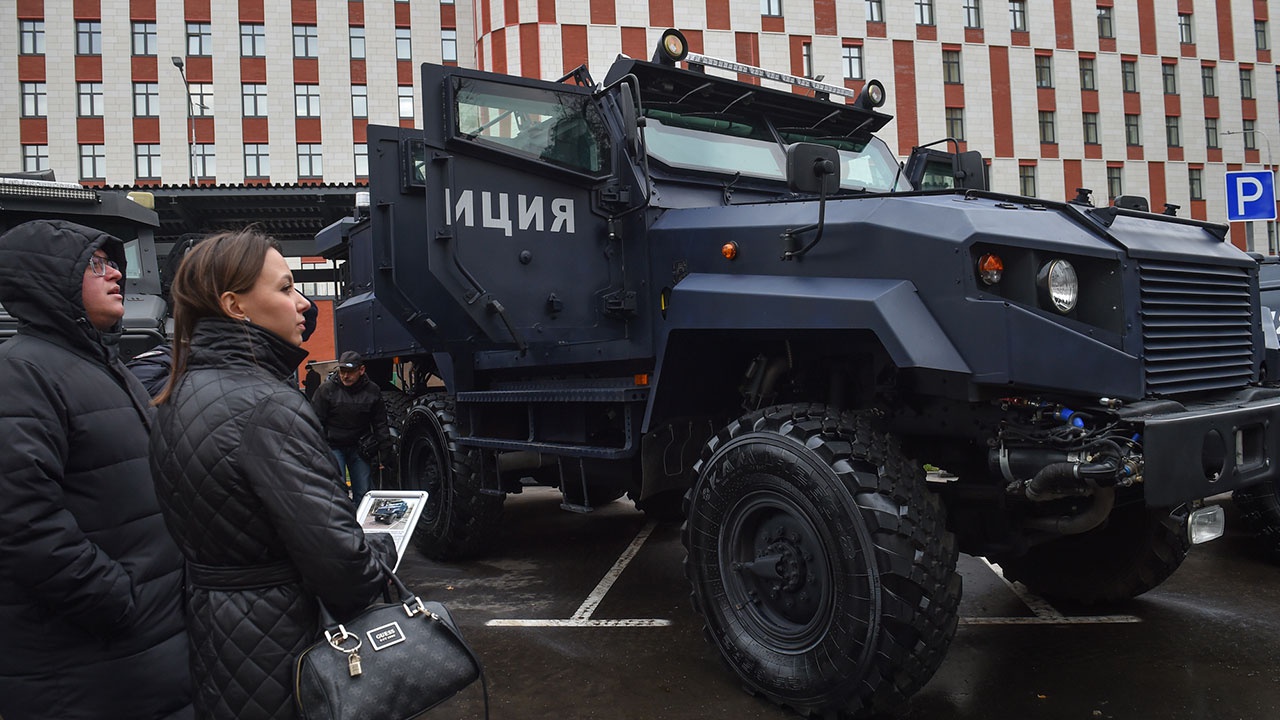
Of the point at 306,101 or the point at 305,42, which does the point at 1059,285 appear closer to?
the point at 306,101

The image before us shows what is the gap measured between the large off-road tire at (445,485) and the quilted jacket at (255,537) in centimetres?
416

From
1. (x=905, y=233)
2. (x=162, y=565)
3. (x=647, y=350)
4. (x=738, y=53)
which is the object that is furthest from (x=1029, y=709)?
(x=738, y=53)

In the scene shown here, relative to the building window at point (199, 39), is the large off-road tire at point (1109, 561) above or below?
below

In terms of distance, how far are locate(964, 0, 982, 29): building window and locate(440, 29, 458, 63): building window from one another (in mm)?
19726

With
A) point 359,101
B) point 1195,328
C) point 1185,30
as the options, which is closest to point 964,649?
point 1195,328

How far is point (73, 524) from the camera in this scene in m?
2.21

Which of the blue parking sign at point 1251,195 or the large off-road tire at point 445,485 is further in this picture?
the blue parking sign at point 1251,195

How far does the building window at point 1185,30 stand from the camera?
38500 mm

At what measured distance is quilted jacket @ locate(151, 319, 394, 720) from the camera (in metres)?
1.92

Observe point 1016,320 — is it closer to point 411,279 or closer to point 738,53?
point 411,279

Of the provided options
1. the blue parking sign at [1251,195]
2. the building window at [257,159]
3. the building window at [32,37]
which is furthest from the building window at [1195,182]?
the building window at [32,37]

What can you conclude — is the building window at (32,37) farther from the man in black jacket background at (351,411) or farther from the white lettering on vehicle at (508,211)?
the white lettering on vehicle at (508,211)

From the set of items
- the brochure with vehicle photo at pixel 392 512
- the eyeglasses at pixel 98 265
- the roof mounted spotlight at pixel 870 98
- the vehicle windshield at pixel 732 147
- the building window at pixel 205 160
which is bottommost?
the brochure with vehicle photo at pixel 392 512

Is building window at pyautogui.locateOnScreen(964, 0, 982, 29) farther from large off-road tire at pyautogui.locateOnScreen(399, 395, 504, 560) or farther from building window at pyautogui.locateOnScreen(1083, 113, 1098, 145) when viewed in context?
large off-road tire at pyautogui.locateOnScreen(399, 395, 504, 560)
